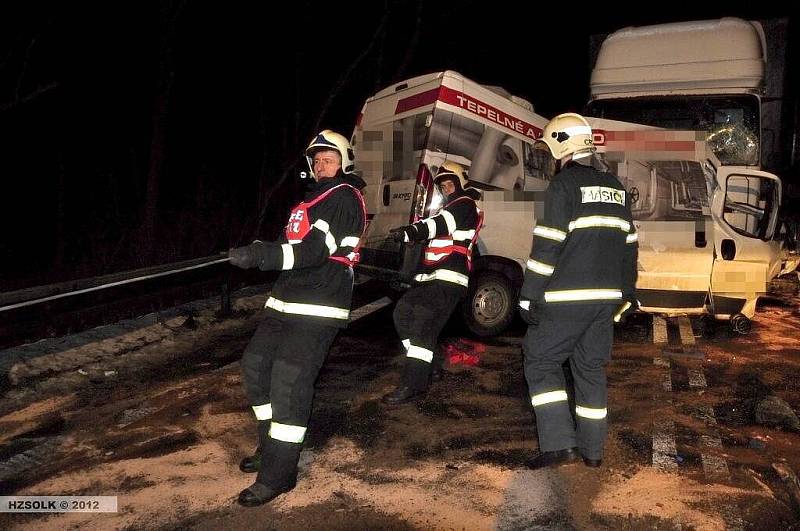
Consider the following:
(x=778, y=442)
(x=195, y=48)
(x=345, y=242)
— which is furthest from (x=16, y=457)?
(x=195, y=48)

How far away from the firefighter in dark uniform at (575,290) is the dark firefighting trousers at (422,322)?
4.04ft

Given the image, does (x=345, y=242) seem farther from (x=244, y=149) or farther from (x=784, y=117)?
(x=244, y=149)

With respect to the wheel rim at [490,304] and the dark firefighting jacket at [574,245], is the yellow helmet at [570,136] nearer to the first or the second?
the dark firefighting jacket at [574,245]

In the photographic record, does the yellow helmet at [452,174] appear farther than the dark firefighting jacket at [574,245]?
Yes

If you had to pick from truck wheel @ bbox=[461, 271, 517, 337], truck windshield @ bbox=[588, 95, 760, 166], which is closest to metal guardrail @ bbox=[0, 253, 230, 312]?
truck wheel @ bbox=[461, 271, 517, 337]

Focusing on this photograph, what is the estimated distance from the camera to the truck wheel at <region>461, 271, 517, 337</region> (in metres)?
6.79

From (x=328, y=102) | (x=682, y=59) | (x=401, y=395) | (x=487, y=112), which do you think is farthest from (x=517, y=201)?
(x=328, y=102)

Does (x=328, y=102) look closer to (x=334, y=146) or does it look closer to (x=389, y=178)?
(x=389, y=178)

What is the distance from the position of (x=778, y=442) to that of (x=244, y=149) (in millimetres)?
14485

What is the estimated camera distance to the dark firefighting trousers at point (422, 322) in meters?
4.75

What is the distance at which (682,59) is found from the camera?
8.72 metres

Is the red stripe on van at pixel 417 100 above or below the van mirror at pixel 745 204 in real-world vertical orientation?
above

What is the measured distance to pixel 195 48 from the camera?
565 inches

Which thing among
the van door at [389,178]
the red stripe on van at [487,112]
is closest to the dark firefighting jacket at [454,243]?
the van door at [389,178]
